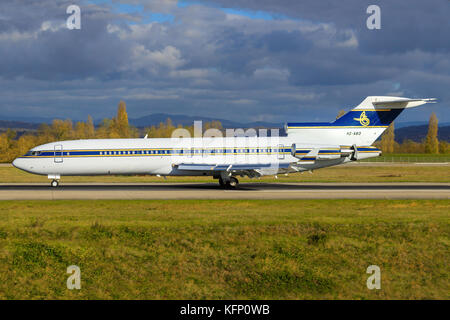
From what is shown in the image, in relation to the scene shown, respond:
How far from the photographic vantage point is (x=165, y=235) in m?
20.3

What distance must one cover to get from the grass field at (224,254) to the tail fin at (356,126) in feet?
51.5

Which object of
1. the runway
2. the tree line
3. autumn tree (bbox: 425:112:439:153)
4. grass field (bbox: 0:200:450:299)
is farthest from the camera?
autumn tree (bbox: 425:112:439:153)

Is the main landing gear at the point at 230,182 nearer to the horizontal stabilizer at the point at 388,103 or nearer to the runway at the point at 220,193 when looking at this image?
the runway at the point at 220,193

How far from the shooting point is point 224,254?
1925cm

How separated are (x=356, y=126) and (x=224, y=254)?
23226 mm

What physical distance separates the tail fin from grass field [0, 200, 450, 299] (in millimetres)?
15685

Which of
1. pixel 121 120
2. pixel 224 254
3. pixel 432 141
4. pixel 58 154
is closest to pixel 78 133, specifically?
pixel 121 120

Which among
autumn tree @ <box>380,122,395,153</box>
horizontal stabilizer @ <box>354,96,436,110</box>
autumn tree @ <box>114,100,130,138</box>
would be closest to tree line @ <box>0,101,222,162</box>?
autumn tree @ <box>114,100,130,138</box>

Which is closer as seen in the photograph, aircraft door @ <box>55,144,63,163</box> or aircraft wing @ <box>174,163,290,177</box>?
aircraft wing @ <box>174,163,290,177</box>

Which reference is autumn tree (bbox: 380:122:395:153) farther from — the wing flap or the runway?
the wing flap

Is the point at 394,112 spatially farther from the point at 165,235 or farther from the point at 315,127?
the point at 165,235

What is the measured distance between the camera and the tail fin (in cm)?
3903

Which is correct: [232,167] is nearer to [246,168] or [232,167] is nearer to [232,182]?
[246,168]
